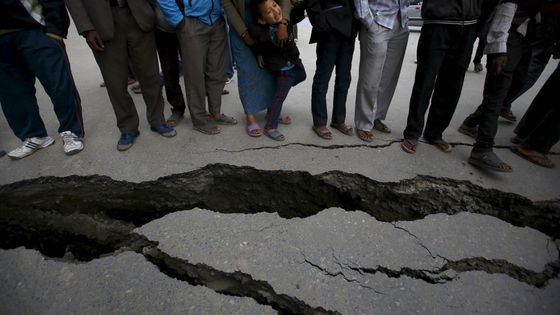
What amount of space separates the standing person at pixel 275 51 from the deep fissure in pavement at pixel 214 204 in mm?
706

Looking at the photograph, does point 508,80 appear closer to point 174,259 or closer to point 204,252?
point 204,252

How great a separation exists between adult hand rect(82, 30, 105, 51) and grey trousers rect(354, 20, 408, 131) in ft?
6.90

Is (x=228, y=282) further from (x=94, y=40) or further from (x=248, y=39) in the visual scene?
(x=94, y=40)

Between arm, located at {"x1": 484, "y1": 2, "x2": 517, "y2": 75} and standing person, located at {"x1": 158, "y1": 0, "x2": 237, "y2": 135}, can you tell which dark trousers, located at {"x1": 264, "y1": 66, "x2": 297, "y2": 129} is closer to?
standing person, located at {"x1": 158, "y1": 0, "x2": 237, "y2": 135}

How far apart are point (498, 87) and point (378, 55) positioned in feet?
3.10

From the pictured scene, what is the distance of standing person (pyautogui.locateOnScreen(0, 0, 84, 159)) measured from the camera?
206 cm

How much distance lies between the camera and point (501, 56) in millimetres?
2057

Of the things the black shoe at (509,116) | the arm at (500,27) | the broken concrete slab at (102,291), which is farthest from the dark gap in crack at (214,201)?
the black shoe at (509,116)

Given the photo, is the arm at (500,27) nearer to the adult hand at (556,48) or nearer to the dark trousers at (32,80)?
the adult hand at (556,48)

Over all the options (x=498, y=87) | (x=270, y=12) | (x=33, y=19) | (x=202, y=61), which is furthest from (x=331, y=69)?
(x=33, y=19)

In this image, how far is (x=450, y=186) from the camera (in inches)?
84.9

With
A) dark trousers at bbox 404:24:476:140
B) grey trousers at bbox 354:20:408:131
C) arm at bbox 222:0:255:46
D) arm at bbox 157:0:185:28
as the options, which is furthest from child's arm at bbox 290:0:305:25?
dark trousers at bbox 404:24:476:140

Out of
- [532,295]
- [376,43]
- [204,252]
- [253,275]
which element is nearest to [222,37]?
[376,43]

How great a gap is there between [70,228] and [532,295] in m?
2.66
